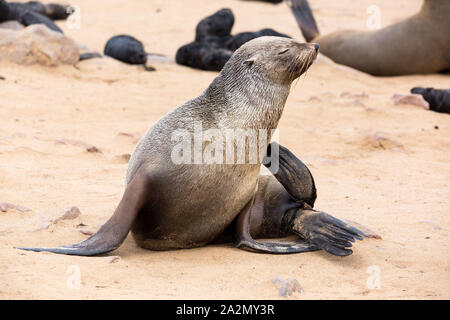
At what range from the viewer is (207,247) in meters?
3.88

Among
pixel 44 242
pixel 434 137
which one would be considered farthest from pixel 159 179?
pixel 434 137

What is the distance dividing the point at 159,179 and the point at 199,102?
53 cm

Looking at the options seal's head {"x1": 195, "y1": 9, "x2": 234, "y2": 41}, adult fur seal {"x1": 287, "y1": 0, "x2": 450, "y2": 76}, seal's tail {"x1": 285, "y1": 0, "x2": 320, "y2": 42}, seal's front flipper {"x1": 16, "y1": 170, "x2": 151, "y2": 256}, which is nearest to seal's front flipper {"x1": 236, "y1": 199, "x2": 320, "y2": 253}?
seal's front flipper {"x1": 16, "y1": 170, "x2": 151, "y2": 256}

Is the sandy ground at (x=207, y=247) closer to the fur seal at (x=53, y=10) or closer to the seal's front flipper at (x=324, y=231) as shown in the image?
the seal's front flipper at (x=324, y=231)

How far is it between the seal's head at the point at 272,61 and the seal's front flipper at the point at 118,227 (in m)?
0.81

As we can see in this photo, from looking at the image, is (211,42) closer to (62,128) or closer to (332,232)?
(62,128)

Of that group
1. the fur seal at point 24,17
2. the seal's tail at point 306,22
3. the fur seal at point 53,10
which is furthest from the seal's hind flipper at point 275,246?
the fur seal at point 53,10

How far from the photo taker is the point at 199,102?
389 cm

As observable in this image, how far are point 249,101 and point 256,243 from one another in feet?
2.48

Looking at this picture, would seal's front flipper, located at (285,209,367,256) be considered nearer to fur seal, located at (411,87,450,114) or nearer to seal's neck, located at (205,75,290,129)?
seal's neck, located at (205,75,290,129)

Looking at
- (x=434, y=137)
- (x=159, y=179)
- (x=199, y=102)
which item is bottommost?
(x=434, y=137)

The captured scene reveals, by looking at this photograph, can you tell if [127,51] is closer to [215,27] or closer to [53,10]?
[215,27]

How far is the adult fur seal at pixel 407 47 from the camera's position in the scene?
1027cm

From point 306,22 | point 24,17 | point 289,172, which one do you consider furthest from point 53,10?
point 289,172
